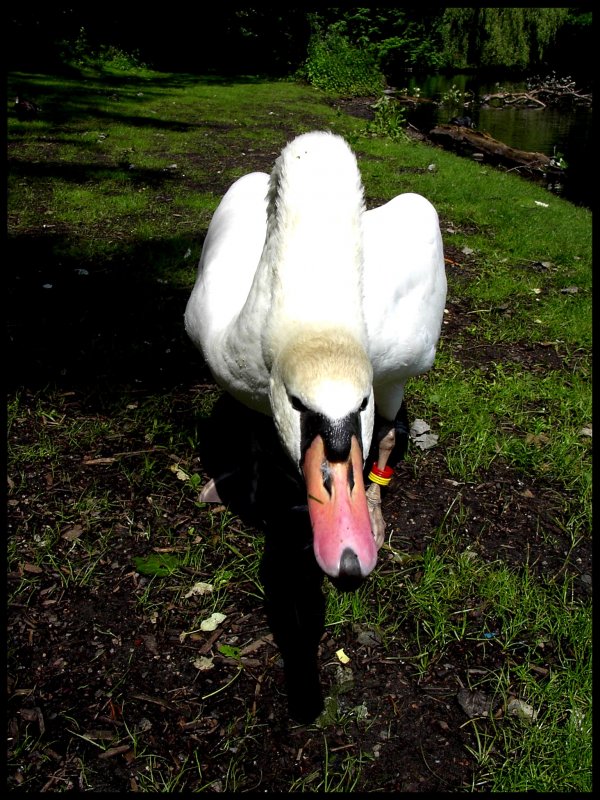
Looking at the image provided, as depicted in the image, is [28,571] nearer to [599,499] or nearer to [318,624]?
[318,624]

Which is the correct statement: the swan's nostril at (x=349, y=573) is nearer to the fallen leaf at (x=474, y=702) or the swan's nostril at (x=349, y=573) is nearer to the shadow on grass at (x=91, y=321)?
the fallen leaf at (x=474, y=702)

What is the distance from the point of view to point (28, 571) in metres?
Result: 2.57

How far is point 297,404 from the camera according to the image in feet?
5.84

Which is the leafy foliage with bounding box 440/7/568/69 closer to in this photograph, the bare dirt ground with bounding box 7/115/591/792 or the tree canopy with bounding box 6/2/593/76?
the tree canopy with bounding box 6/2/593/76

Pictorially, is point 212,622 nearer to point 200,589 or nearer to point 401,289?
point 200,589

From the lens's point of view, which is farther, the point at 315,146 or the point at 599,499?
the point at 599,499

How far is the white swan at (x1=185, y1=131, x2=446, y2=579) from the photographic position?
1.68 m

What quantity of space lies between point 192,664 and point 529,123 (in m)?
17.9

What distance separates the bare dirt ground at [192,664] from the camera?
198 centimetres

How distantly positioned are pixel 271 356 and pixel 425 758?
1.40m

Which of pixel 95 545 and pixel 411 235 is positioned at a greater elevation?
pixel 411 235

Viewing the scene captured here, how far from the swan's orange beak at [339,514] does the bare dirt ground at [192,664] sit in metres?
0.85

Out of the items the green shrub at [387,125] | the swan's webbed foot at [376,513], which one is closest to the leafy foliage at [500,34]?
the green shrub at [387,125]

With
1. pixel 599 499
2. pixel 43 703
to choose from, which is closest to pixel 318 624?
pixel 43 703
